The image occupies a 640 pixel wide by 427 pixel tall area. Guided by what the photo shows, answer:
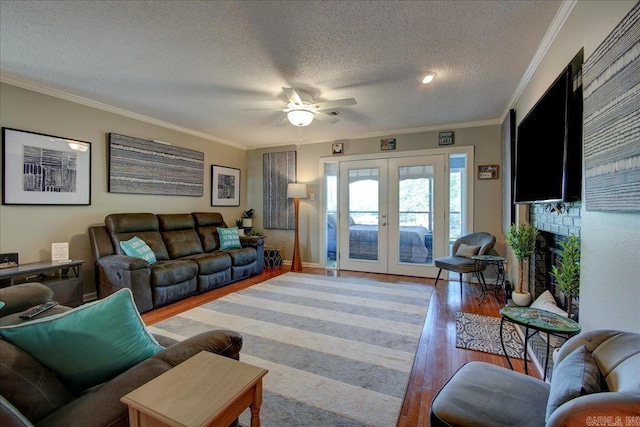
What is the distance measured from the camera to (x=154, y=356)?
3.64 feet

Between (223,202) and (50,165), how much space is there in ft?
8.91

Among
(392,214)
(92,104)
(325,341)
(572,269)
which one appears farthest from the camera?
(392,214)

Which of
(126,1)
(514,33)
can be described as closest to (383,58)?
(514,33)

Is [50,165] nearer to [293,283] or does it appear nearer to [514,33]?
[293,283]

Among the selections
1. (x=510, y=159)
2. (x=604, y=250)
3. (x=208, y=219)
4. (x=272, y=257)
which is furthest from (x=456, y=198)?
(x=208, y=219)

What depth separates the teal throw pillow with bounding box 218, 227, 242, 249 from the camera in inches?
191

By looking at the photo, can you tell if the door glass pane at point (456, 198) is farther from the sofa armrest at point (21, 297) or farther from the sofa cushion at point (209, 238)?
the sofa armrest at point (21, 297)

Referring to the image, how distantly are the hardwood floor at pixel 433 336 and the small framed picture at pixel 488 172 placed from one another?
1674 millimetres

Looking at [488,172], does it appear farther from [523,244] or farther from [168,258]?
[168,258]

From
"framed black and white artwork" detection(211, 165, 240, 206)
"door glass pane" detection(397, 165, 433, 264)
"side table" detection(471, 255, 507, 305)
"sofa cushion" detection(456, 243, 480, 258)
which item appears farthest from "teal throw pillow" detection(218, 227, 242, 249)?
"side table" detection(471, 255, 507, 305)

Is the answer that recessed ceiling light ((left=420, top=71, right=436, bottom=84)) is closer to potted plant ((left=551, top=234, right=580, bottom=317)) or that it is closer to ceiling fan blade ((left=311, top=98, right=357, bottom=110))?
ceiling fan blade ((left=311, top=98, right=357, bottom=110))

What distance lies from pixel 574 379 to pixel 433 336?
188cm

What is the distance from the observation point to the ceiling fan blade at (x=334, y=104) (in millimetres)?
2884

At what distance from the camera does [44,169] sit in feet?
Answer: 10.5
